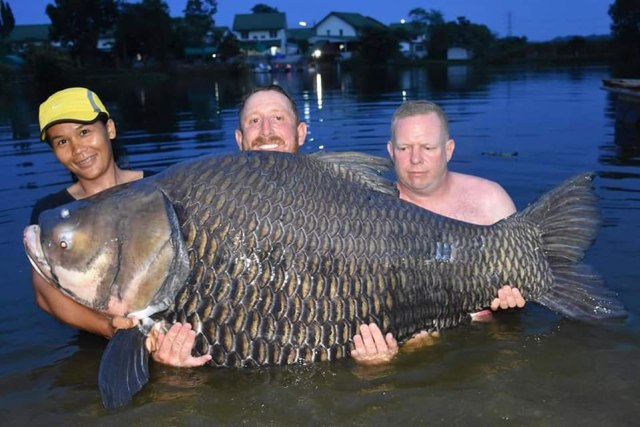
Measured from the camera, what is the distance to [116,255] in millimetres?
3242

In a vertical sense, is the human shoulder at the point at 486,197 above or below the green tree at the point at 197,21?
below

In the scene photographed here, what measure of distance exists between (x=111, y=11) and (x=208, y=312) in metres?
62.5

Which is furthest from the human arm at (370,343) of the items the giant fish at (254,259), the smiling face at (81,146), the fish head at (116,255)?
the smiling face at (81,146)

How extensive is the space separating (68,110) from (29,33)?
93489mm

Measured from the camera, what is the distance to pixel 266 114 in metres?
4.99

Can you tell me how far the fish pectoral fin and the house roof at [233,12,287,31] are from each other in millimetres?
91573

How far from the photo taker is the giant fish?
3.26 m

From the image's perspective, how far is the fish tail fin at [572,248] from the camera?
3.96m

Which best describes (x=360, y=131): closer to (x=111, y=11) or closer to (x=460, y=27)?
(x=111, y=11)

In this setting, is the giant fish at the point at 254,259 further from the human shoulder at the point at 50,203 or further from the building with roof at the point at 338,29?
the building with roof at the point at 338,29

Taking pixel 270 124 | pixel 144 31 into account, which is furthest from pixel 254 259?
pixel 144 31

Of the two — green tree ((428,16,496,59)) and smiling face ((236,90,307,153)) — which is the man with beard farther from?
green tree ((428,16,496,59))

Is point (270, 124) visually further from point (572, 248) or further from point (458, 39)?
point (458, 39)

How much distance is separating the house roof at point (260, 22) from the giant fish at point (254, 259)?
91172mm
